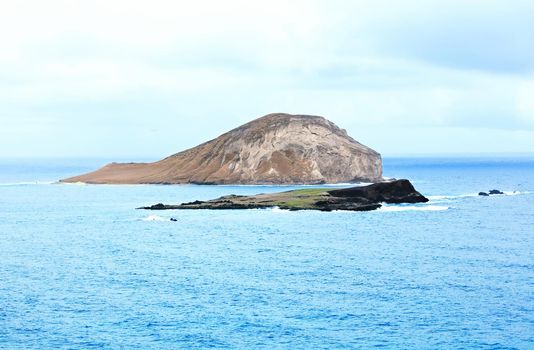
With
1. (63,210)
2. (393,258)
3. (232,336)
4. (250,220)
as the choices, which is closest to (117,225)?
(250,220)

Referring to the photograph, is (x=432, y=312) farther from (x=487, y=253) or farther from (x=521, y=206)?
(x=521, y=206)

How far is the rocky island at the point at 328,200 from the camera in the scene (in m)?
140

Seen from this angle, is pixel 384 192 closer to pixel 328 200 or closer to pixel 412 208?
pixel 412 208

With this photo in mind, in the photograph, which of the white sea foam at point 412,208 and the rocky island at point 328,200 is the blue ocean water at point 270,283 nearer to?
the white sea foam at point 412,208

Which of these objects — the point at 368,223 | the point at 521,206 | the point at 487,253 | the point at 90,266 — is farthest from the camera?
the point at 521,206

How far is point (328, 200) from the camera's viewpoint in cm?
14175

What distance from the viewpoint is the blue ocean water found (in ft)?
164

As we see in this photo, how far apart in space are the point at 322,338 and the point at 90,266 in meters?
34.9

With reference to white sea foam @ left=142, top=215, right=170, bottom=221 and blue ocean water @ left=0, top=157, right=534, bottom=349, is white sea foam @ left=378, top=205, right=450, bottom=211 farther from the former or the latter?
white sea foam @ left=142, top=215, right=170, bottom=221

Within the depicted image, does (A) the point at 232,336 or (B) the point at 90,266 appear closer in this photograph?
(A) the point at 232,336

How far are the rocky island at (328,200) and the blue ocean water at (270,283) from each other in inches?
666

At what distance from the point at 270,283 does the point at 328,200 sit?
7630 centimetres

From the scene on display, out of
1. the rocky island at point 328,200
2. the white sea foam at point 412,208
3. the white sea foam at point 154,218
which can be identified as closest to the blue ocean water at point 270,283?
the white sea foam at point 154,218

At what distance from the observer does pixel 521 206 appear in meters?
149
